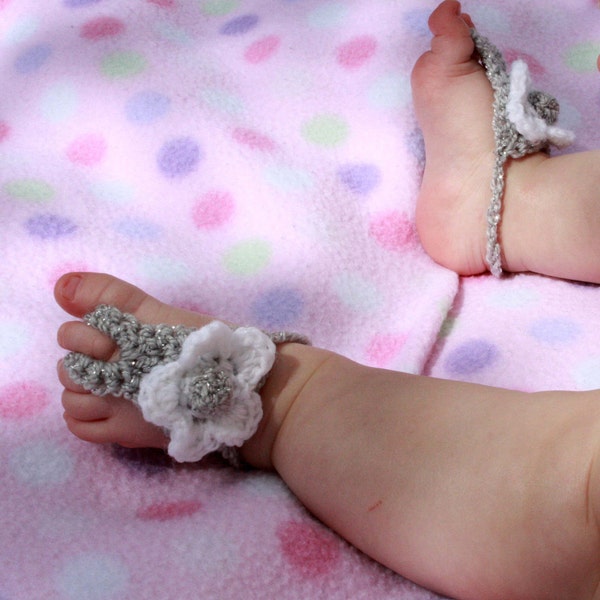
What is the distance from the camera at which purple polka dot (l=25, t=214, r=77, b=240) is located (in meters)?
1.07

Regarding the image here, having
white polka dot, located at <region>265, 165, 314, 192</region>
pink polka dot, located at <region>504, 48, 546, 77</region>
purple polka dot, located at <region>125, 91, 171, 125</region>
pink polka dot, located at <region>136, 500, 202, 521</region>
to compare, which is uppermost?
pink polka dot, located at <region>504, 48, 546, 77</region>

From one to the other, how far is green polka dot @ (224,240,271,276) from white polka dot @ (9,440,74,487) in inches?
12.1

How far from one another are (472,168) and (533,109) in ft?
0.34

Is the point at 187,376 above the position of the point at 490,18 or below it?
below

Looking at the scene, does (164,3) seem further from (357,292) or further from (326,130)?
(357,292)

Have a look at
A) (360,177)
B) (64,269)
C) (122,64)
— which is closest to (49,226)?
(64,269)

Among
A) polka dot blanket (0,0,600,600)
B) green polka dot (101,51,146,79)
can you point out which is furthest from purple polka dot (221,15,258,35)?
green polka dot (101,51,146,79)

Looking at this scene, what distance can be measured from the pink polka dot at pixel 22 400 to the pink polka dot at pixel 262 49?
58 cm

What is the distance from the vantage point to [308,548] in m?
0.78

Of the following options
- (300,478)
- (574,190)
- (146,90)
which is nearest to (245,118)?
(146,90)

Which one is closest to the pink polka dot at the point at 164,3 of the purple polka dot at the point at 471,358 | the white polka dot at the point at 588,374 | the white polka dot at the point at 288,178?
the white polka dot at the point at 288,178

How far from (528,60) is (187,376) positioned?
2.49 ft

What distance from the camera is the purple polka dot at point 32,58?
1.25 metres

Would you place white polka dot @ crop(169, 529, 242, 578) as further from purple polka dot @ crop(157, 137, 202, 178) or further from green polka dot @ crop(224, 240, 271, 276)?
purple polka dot @ crop(157, 137, 202, 178)
